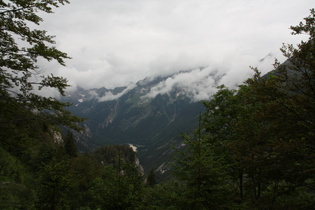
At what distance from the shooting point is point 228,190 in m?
10.1

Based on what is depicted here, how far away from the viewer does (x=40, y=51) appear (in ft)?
32.9

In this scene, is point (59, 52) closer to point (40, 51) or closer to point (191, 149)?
point (40, 51)

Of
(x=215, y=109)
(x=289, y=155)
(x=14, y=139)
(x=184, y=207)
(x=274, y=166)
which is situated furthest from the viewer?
(x=215, y=109)

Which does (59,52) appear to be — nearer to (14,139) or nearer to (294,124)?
(14,139)

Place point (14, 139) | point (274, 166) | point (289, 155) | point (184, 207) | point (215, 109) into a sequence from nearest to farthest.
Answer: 1. point (289, 155)
2. point (274, 166)
3. point (184, 207)
4. point (14, 139)
5. point (215, 109)

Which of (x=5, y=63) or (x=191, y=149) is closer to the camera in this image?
(x=5, y=63)

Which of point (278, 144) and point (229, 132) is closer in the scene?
point (278, 144)

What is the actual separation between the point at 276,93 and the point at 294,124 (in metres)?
1.48

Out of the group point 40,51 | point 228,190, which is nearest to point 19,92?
point 40,51

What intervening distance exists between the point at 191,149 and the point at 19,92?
369 inches

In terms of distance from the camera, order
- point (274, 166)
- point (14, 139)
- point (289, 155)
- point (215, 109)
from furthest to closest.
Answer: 1. point (215, 109)
2. point (14, 139)
3. point (274, 166)
4. point (289, 155)

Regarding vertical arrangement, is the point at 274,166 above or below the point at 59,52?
below

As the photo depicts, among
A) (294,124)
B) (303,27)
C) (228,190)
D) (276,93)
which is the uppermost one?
(303,27)

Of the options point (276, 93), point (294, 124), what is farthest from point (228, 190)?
point (276, 93)
